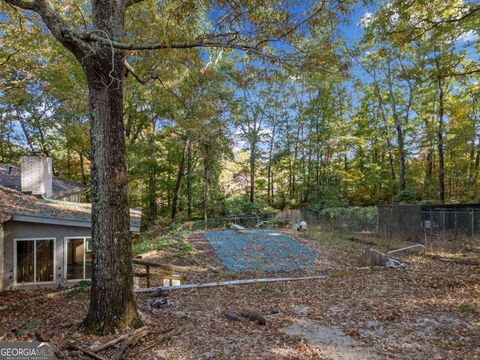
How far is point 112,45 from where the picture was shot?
3984 mm

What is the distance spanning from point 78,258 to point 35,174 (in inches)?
174

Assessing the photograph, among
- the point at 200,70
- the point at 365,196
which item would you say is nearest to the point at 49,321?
the point at 200,70

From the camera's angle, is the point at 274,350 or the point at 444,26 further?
the point at 444,26

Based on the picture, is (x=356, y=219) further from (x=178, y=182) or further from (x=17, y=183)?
(x=17, y=183)

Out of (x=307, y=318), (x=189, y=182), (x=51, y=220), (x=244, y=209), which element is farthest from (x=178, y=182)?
(x=307, y=318)

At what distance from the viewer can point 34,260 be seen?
10039mm

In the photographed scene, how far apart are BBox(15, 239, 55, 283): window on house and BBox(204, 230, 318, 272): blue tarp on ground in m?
5.57

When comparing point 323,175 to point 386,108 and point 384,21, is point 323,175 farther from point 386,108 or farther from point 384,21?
point 384,21

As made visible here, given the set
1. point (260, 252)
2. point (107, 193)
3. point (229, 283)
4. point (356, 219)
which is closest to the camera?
point (107, 193)

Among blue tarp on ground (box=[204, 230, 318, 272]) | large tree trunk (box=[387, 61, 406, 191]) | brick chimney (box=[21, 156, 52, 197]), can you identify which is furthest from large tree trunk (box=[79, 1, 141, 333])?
large tree trunk (box=[387, 61, 406, 191])

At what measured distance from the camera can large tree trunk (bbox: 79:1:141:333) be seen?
4.42 metres

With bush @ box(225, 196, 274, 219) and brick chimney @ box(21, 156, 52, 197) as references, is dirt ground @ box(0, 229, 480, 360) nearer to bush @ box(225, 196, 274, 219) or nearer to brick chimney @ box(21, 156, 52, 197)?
brick chimney @ box(21, 156, 52, 197)

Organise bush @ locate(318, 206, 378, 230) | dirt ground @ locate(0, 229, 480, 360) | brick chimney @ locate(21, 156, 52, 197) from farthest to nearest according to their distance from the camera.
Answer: bush @ locate(318, 206, 378, 230), brick chimney @ locate(21, 156, 52, 197), dirt ground @ locate(0, 229, 480, 360)

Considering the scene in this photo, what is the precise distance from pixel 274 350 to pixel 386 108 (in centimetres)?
2394
